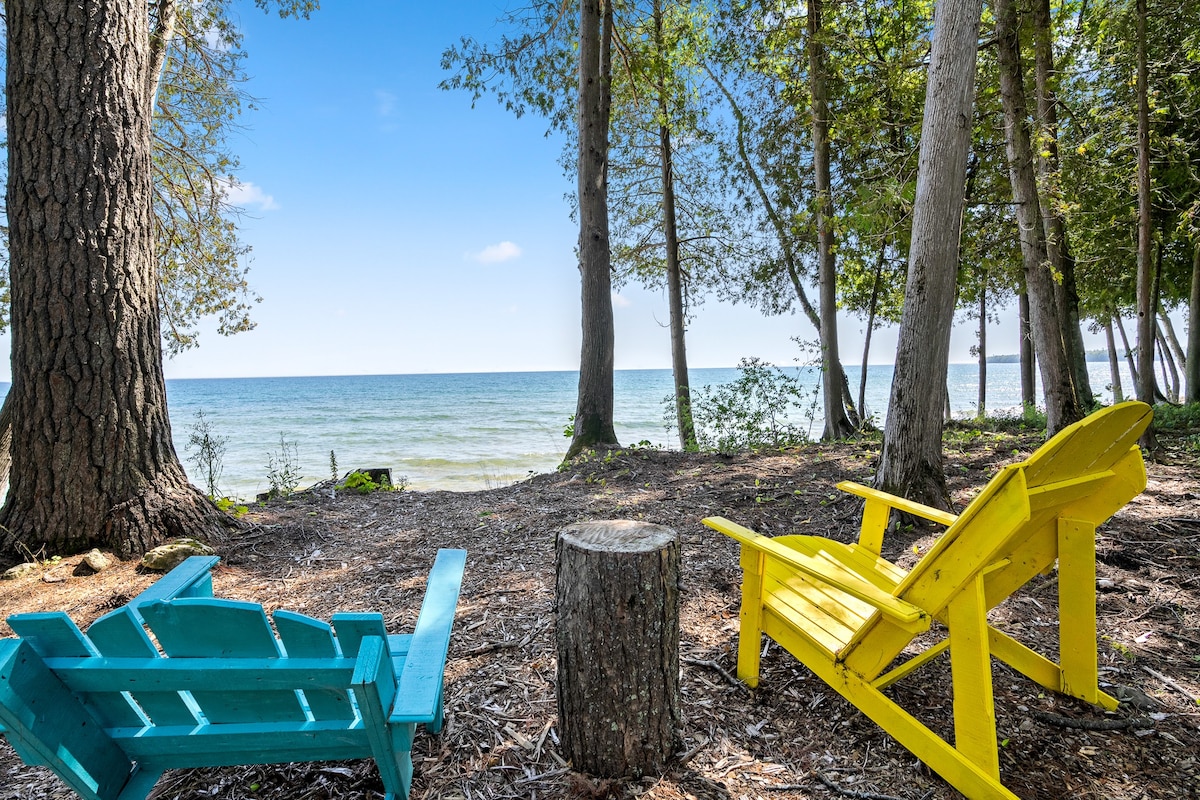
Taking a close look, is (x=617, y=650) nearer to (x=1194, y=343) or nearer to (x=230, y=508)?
(x=230, y=508)

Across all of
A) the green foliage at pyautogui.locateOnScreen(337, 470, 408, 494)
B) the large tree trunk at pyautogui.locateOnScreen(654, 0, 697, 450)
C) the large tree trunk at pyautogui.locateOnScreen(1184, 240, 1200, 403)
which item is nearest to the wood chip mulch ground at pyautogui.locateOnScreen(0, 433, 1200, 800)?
the green foliage at pyautogui.locateOnScreen(337, 470, 408, 494)

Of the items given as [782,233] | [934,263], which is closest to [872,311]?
[782,233]

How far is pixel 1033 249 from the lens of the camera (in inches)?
219

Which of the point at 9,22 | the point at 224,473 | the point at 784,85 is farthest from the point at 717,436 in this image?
the point at 224,473

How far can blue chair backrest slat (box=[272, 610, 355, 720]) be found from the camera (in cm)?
129

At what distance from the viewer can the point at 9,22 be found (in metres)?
3.50

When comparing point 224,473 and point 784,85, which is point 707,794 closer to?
point 784,85

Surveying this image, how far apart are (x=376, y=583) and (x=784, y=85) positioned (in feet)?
31.8

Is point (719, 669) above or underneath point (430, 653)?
underneath

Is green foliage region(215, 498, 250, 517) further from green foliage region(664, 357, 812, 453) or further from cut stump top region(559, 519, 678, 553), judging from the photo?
green foliage region(664, 357, 812, 453)

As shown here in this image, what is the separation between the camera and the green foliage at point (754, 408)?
8617 millimetres

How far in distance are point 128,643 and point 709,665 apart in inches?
77.3

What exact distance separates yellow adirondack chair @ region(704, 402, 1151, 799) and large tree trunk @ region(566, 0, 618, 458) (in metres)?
5.16

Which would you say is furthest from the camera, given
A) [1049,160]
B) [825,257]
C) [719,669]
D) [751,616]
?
[825,257]
